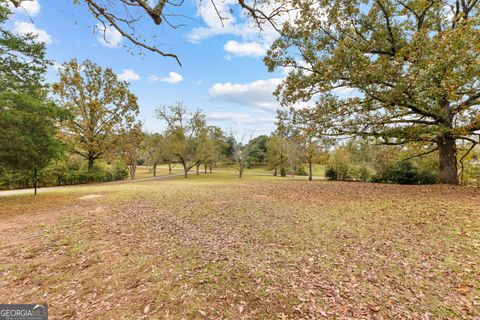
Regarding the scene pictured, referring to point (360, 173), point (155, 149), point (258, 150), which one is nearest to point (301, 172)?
point (258, 150)

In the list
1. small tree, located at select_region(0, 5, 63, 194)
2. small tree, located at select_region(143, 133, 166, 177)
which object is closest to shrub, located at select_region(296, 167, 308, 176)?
small tree, located at select_region(143, 133, 166, 177)

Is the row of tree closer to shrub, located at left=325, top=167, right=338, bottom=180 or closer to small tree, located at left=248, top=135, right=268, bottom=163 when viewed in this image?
shrub, located at left=325, top=167, right=338, bottom=180

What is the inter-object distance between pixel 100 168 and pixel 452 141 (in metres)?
28.7

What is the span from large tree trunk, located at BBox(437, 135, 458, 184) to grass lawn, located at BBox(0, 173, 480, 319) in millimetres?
5838

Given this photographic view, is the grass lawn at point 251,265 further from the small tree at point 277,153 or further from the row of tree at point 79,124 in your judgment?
the small tree at point 277,153

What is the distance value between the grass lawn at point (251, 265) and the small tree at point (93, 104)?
581 inches

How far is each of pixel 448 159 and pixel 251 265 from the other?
13138 millimetres

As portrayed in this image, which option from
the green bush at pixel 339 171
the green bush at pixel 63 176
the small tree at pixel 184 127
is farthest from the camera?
the small tree at pixel 184 127

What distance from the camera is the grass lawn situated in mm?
2727

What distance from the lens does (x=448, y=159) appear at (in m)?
11.4

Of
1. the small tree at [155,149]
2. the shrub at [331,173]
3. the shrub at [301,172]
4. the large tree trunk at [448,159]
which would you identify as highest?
the small tree at [155,149]

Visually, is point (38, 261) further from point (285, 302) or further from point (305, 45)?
point (305, 45)

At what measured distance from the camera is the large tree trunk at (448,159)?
1114 cm

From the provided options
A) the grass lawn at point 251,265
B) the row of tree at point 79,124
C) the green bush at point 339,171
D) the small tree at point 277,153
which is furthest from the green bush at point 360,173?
the grass lawn at point 251,265
